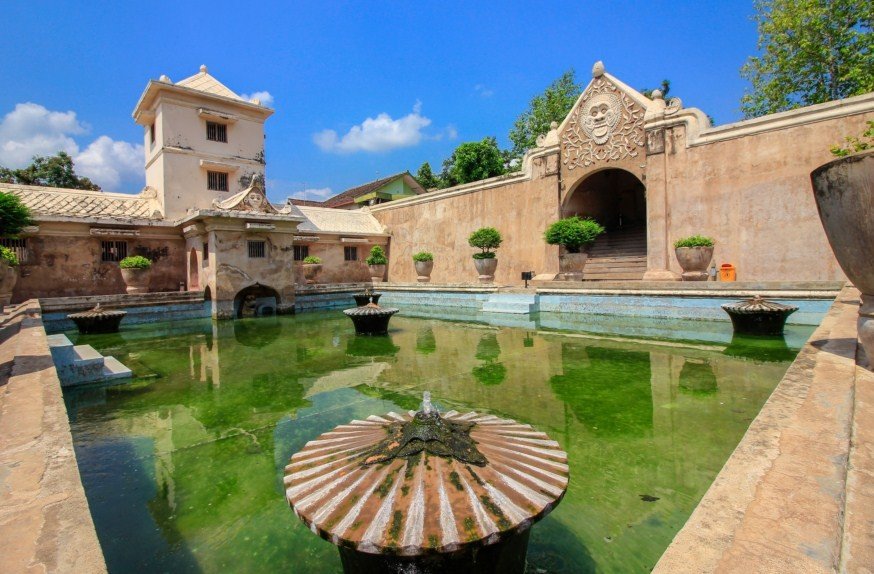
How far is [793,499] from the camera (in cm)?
126

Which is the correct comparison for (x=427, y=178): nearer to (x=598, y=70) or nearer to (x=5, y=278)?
(x=598, y=70)

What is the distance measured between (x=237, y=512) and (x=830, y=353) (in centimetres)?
384

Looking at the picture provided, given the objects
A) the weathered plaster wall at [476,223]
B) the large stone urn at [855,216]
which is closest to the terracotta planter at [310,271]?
the weathered plaster wall at [476,223]

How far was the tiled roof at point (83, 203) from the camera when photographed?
12.0 m

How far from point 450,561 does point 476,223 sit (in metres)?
15.3

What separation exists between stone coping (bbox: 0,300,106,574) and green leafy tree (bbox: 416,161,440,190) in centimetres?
2738

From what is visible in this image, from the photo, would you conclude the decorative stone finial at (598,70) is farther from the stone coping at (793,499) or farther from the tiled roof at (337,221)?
the stone coping at (793,499)

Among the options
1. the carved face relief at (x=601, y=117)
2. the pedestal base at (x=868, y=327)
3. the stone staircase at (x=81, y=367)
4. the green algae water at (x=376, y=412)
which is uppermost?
the carved face relief at (x=601, y=117)

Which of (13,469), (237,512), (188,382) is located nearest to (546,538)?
(237,512)

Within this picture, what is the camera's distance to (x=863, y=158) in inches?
92.8

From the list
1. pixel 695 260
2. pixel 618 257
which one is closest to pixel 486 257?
pixel 618 257

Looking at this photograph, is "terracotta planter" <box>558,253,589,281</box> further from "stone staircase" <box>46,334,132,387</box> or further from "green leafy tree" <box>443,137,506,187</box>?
"green leafy tree" <box>443,137,506,187</box>

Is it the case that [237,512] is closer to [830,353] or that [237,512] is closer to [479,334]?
[830,353]

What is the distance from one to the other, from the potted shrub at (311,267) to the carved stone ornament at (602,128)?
29.9 feet
